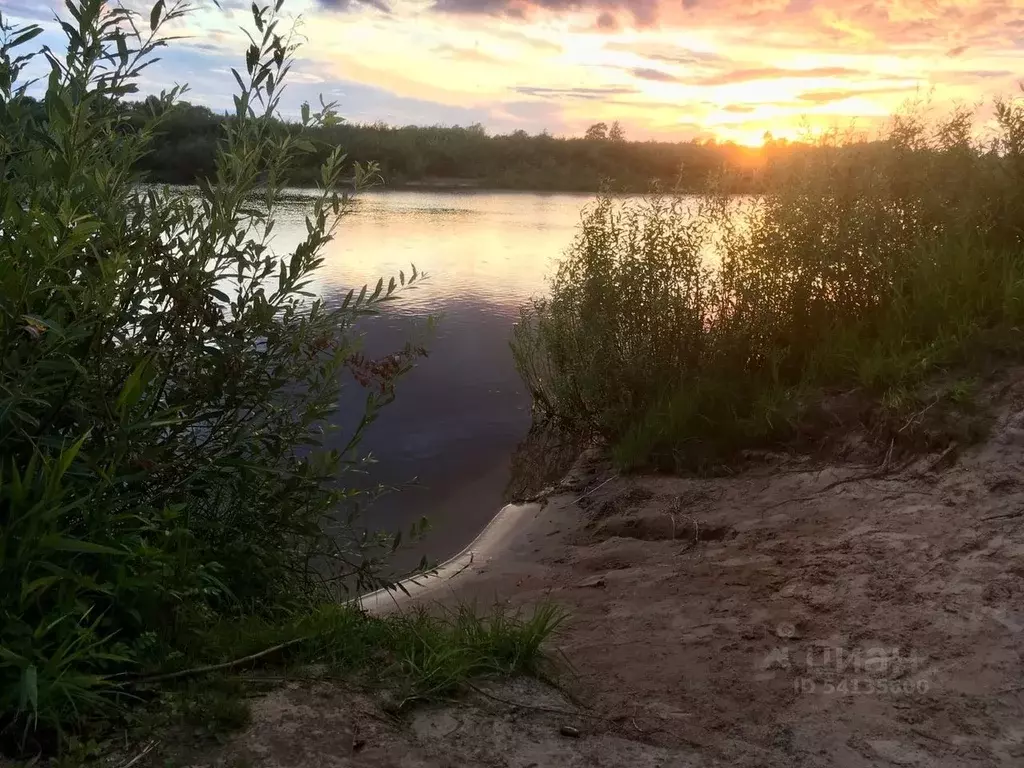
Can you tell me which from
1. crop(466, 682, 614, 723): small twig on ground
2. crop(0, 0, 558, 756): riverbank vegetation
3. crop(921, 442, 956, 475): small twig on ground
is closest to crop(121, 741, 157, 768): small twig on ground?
crop(0, 0, 558, 756): riverbank vegetation

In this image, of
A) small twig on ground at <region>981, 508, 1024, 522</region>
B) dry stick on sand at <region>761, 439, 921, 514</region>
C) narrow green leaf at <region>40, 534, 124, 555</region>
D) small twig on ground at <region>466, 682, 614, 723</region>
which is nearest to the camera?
narrow green leaf at <region>40, 534, 124, 555</region>

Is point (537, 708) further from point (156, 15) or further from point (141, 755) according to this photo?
point (156, 15)

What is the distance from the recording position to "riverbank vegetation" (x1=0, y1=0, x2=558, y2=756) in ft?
7.61

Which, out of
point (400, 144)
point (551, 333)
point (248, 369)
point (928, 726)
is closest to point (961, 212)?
point (551, 333)

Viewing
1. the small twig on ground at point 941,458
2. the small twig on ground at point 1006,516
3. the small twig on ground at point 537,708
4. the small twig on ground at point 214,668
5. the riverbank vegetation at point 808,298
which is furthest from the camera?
the riverbank vegetation at point 808,298

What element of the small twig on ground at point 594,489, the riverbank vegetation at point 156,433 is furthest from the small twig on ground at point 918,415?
the riverbank vegetation at point 156,433

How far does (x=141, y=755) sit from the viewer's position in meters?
2.15

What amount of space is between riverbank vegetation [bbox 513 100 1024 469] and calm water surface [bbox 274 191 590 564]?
1550mm

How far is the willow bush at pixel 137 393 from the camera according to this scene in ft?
7.62

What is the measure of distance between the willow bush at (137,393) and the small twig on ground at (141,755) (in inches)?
8.3

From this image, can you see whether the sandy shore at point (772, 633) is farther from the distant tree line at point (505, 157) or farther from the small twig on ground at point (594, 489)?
the distant tree line at point (505, 157)

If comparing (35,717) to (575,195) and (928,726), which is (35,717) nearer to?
(928,726)

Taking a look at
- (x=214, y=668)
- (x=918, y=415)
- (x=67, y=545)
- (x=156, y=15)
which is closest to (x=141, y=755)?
(x=214, y=668)

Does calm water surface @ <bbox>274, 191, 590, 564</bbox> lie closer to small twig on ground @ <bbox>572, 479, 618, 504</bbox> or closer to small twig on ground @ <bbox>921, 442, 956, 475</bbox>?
small twig on ground @ <bbox>572, 479, 618, 504</bbox>
